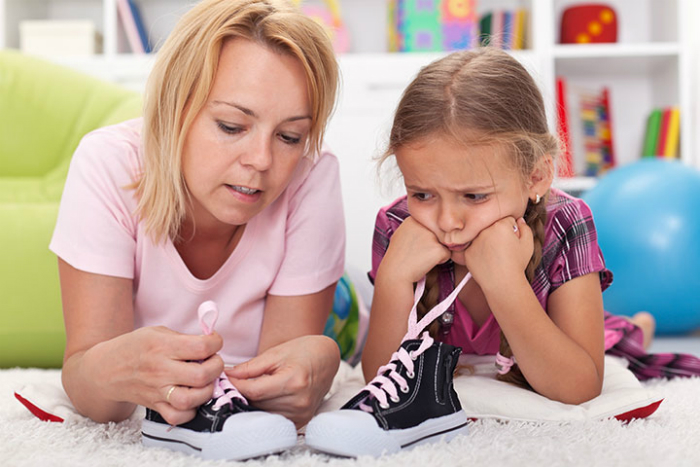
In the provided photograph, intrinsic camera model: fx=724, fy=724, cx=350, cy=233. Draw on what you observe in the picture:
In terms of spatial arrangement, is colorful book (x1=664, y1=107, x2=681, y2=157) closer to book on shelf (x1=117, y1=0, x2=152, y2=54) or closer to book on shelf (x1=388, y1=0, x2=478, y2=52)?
book on shelf (x1=388, y1=0, x2=478, y2=52)

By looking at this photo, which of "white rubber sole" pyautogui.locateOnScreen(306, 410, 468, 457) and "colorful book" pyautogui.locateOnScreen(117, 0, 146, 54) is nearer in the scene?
"white rubber sole" pyautogui.locateOnScreen(306, 410, 468, 457)

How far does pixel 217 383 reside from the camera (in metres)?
0.85

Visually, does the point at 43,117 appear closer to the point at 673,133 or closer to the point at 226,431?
the point at 226,431

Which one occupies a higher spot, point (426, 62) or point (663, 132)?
point (426, 62)

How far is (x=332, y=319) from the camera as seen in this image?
146 cm

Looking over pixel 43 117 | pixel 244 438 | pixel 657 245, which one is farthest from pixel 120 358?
pixel 657 245

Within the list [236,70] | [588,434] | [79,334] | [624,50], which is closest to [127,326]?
[79,334]

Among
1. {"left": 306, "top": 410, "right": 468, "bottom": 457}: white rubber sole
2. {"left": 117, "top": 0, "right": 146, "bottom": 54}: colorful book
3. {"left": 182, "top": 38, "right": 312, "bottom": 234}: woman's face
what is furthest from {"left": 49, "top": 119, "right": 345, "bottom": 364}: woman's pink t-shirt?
{"left": 117, "top": 0, "right": 146, "bottom": 54}: colorful book

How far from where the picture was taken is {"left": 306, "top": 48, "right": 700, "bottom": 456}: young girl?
0.96 metres

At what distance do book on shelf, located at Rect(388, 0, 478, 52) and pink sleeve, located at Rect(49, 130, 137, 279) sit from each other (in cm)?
174

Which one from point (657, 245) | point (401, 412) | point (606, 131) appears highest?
point (401, 412)

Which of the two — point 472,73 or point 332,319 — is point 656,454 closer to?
point 472,73

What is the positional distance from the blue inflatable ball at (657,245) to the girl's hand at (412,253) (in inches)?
45.4

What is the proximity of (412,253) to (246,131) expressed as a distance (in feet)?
0.96
